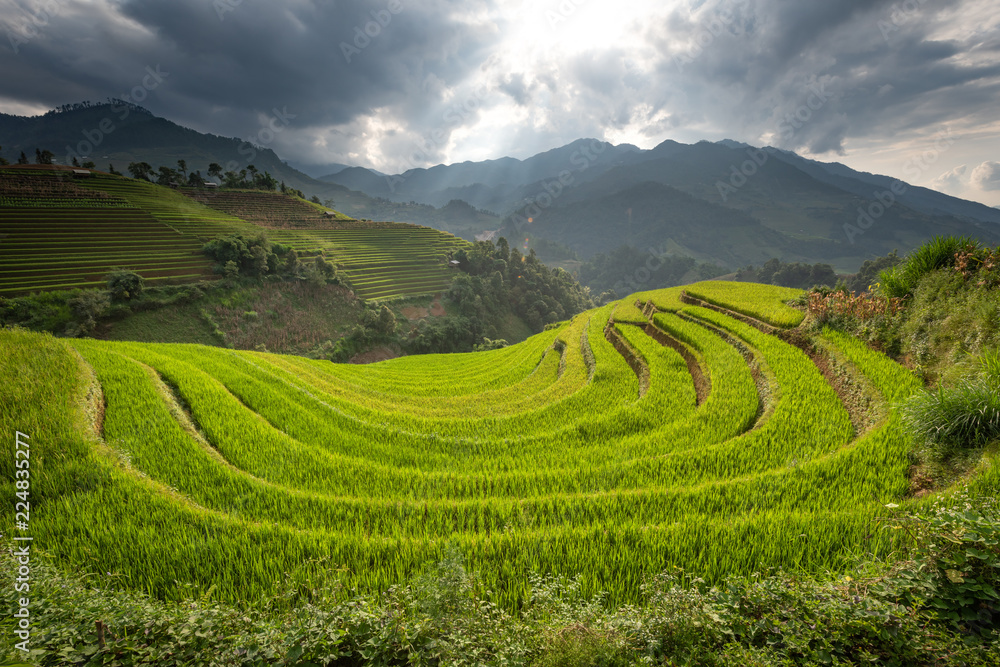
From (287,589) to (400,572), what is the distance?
2.91ft

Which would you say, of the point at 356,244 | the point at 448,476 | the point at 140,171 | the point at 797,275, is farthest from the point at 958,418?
the point at 797,275

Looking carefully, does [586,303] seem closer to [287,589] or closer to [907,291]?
[907,291]

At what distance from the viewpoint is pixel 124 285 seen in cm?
3381

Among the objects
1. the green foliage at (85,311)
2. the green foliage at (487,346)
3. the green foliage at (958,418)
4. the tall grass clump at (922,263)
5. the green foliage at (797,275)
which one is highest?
the green foliage at (797,275)

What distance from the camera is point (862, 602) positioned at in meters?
2.20

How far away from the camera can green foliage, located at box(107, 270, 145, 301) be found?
110 ft

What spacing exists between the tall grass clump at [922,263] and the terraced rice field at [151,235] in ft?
182

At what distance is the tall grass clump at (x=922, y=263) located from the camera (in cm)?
753

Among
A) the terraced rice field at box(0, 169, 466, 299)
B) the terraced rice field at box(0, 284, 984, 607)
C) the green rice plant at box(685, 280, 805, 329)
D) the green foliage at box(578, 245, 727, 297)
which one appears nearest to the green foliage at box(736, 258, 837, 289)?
the green foliage at box(578, 245, 727, 297)

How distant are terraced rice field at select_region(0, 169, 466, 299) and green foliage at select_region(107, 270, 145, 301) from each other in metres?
4.81

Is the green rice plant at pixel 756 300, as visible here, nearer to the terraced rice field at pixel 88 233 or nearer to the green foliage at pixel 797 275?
the terraced rice field at pixel 88 233

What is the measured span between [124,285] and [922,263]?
53294mm

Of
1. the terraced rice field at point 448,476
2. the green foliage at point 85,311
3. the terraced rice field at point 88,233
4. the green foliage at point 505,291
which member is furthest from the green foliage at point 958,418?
the terraced rice field at point 88,233

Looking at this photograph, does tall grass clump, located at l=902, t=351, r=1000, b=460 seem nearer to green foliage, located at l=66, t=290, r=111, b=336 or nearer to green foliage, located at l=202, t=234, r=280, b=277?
green foliage, located at l=66, t=290, r=111, b=336
